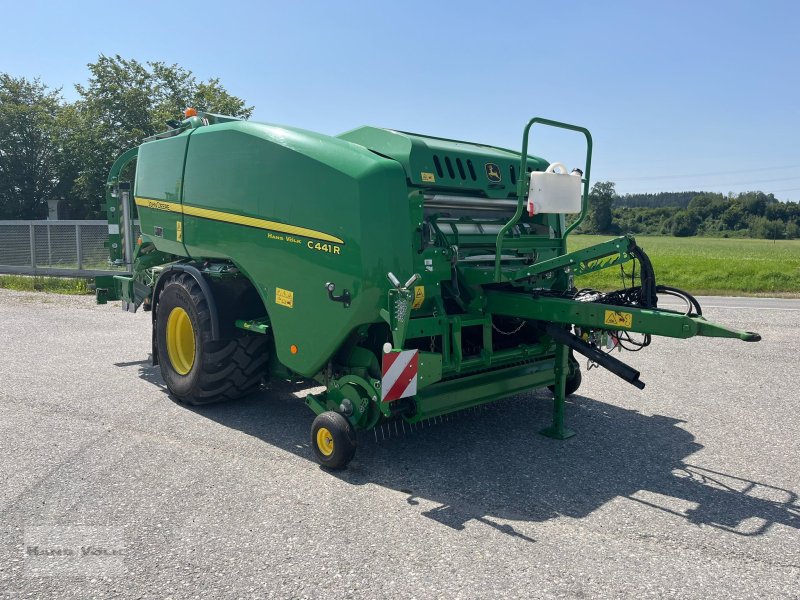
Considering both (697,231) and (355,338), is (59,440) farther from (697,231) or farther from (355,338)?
(697,231)

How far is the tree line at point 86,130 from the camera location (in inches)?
1144

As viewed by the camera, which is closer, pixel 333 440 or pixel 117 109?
pixel 333 440

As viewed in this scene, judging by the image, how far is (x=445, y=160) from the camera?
186 inches

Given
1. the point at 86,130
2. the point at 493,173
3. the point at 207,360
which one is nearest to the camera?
the point at 493,173

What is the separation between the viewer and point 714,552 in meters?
3.23

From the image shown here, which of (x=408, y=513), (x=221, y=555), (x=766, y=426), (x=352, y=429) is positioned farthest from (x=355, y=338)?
(x=766, y=426)

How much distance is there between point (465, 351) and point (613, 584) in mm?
2353

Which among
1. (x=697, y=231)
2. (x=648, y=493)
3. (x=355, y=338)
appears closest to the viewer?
(x=648, y=493)

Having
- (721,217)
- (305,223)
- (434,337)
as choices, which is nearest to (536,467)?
(434,337)

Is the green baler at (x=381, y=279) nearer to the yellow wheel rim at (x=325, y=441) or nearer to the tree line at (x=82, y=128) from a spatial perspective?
the yellow wheel rim at (x=325, y=441)

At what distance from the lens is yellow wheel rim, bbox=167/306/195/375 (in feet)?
19.6

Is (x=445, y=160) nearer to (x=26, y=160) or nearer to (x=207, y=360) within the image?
(x=207, y=360)

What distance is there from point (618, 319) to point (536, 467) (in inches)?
46.3

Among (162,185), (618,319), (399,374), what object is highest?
(162,185)
